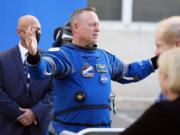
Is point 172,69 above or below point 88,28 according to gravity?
above

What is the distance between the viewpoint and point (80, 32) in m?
5.48

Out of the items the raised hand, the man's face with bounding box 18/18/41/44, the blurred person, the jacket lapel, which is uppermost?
the blurred person

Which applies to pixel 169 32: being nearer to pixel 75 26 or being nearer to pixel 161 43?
pixel 161 43

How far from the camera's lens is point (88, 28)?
5.51 metres

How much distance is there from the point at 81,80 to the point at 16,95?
1104 mm

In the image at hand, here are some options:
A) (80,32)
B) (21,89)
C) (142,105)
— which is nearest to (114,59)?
(80,32)

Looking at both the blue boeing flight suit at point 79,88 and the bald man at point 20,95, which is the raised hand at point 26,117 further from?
the blue boeing flight suit at point 79,88

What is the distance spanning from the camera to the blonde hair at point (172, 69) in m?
3.63

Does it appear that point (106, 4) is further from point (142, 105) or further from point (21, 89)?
point (21, 89)

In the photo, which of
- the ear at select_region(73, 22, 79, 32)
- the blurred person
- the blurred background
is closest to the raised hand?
the ear at select_region(73, 22, 79, 32)

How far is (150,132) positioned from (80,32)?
6.41 ft

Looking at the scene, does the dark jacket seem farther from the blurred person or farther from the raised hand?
the blurred person

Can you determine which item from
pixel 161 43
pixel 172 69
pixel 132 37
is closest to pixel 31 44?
pixel 161 43

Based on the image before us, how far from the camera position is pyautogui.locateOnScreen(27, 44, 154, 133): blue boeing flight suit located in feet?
17.4
